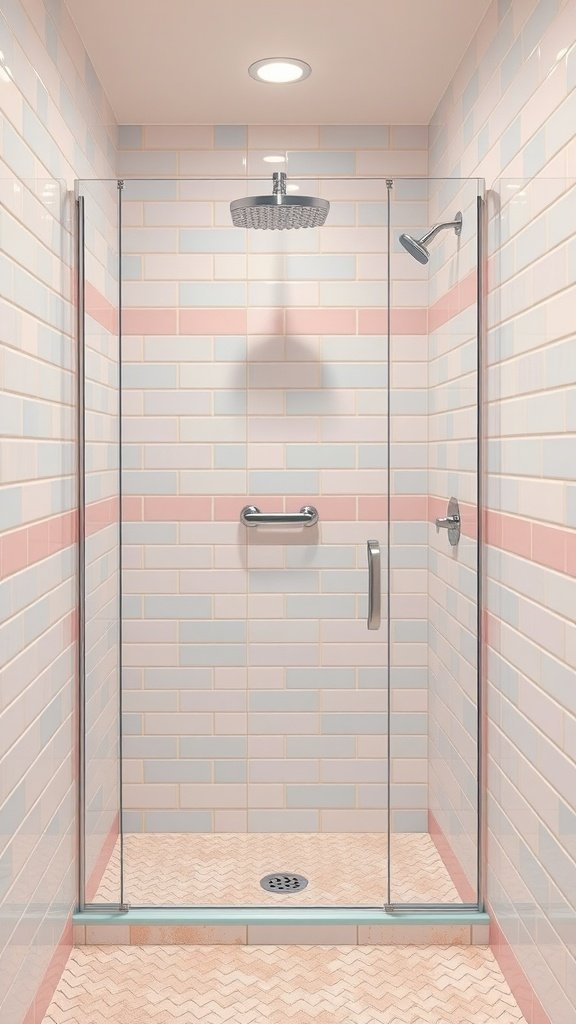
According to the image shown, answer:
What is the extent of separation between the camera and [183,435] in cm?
226

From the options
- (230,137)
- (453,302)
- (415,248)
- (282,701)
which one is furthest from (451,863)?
(230,137)

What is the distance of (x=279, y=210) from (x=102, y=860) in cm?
171

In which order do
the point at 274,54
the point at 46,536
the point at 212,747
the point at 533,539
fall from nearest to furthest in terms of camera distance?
1. the point at 533,539
2. the point at 46,536
3. the point at 212,747
4. the point at 274,54

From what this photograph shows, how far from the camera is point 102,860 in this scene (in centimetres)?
229

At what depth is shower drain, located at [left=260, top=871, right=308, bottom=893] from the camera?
7.52 ft

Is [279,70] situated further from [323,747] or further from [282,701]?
[323,747]

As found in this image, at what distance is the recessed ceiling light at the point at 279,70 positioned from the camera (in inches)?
98.4

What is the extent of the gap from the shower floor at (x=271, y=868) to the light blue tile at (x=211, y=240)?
1509mm

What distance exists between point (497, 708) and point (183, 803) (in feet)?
2.79

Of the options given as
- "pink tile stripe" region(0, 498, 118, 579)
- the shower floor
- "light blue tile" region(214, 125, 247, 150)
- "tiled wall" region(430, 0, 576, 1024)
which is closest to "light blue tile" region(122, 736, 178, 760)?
the shower floor

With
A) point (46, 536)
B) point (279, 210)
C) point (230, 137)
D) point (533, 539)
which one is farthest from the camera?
point (230, 137)

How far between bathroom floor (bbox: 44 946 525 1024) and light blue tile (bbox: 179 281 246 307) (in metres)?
1.61

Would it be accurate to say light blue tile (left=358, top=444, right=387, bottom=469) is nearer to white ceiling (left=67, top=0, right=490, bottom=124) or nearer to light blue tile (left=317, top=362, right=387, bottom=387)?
light blue tile (left=317, top=362, right=387, bottom=387)

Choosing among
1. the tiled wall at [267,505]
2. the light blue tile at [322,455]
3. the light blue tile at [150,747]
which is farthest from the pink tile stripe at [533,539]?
the light blue tile at [150,747]
